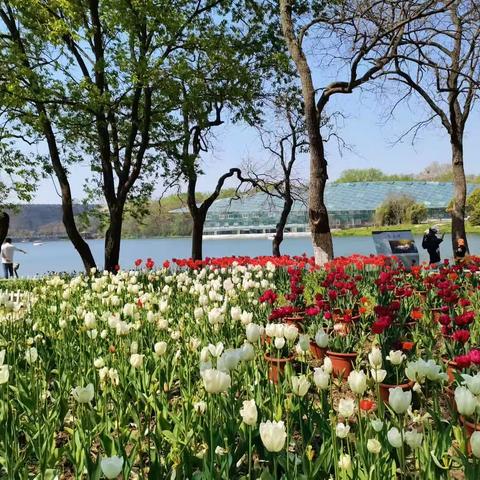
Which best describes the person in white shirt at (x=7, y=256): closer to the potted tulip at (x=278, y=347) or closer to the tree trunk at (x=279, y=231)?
the tree trunk at (x=279, y=231)

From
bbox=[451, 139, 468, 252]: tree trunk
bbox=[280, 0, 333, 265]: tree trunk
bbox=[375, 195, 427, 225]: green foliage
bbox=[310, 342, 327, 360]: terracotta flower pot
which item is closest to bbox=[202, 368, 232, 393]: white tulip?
bbox=[310, 342, 327, 360]: terracotta flower pot

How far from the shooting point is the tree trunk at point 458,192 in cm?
1200

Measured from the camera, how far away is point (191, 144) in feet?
50.6

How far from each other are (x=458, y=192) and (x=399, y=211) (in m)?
43.0

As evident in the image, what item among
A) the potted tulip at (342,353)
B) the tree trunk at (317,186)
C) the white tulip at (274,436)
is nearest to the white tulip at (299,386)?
the white tulip at (274,436)

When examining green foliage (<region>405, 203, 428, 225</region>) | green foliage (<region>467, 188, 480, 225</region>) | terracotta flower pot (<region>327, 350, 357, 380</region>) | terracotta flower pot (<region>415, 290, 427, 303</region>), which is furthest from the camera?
green foliage (<region>405, 203, 428, 225</region>)

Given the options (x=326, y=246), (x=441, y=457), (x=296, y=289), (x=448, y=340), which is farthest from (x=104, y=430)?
(x=326, y=246)

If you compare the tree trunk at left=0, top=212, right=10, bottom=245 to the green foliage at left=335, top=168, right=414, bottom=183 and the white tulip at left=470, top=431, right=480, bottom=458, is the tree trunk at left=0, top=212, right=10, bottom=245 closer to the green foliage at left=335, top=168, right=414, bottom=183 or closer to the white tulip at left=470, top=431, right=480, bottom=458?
the white tulip at left=470, top=431, right=480, bottom=458

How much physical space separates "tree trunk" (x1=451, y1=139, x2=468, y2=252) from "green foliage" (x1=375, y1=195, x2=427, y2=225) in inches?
1642

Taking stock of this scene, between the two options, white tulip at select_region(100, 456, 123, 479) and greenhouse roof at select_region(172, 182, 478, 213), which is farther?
greenhouse roof at select_region(172, 182, 478, 213)

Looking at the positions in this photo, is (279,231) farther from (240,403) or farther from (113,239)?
(240,403)

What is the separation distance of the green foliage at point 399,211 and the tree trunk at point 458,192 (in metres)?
41.7

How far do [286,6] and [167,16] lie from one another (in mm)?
2684

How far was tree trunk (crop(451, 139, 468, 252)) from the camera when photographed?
12.0m
